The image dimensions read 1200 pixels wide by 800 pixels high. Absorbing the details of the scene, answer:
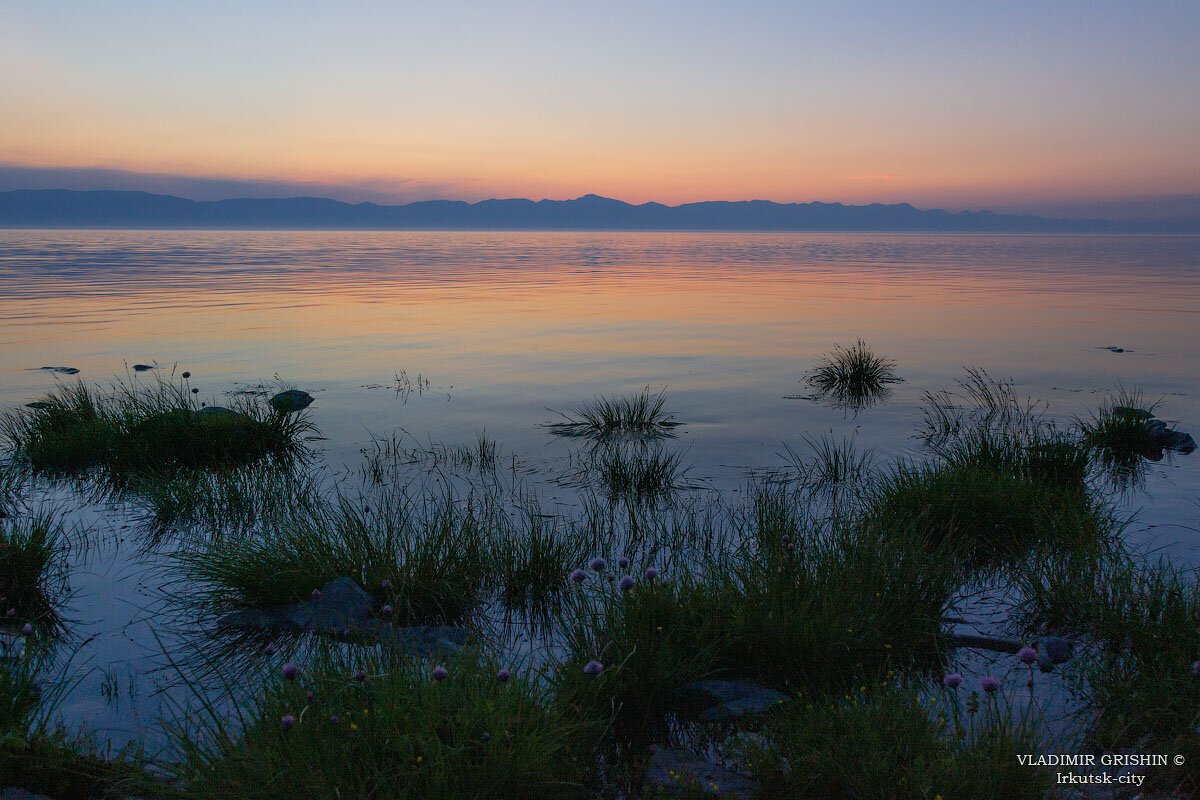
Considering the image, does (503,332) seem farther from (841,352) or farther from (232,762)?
(232,762)

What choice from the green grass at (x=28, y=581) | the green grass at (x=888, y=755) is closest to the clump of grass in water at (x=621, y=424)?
the green grass at (x=28, y=581)

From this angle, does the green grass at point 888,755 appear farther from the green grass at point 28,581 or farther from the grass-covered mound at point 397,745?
the green grass at point 28,581

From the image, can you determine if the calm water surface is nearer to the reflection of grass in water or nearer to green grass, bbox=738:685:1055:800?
the reflection of grass in water

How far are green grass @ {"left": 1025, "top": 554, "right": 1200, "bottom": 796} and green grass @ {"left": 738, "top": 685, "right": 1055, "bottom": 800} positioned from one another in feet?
2.10

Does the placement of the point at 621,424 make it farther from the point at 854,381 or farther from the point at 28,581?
the point at 28,581

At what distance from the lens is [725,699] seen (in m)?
4.00

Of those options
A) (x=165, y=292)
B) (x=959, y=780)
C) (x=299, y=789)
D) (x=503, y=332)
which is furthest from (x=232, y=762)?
(x=165, y=292)

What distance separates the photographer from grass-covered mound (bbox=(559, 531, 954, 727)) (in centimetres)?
405

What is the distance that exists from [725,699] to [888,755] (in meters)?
0.96

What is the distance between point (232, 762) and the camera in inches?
119

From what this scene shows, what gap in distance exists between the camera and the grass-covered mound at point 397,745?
293 centimetres

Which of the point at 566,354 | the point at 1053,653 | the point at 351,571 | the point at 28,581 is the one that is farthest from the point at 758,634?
the point at 566,354

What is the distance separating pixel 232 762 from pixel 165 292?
3406cm

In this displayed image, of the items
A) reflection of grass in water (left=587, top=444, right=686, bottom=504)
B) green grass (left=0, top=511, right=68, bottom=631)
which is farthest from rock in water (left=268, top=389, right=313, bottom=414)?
green grass (left=0, top=511, right=68, bottom=631)
